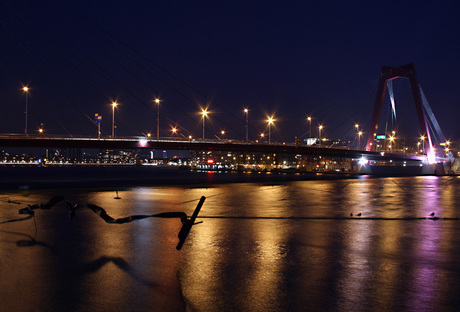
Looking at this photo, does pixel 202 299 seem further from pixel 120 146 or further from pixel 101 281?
pixel 120 146

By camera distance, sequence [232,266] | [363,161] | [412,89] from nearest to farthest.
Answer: [232,266], [412,89], [363,161]

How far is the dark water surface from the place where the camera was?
20.4 ft

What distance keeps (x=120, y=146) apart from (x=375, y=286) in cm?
6103

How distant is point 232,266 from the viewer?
834 centimetres

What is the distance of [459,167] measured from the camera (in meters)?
125

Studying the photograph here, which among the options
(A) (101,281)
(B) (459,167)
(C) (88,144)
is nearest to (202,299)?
(A) (101,281)

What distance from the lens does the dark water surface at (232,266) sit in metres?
6.21

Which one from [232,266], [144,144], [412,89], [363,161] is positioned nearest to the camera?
[232,266]

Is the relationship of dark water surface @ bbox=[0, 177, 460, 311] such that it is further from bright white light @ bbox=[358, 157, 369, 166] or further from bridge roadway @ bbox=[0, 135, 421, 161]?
bright white light @ bbox=[358, 157, 369, 166]

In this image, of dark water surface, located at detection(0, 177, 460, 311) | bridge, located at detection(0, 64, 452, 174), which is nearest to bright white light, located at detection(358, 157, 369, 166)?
bridge, located at detection(0, 64, 452, 174)

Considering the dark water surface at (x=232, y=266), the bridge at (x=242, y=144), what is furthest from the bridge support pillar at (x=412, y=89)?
the dark water surface at (x=232, y=266)

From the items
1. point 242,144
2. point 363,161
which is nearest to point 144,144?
point 242,144

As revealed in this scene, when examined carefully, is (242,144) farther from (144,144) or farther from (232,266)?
(232,266)

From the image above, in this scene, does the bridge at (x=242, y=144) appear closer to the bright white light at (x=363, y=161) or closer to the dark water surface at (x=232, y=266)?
the bright white light at (x=363, y=161)
